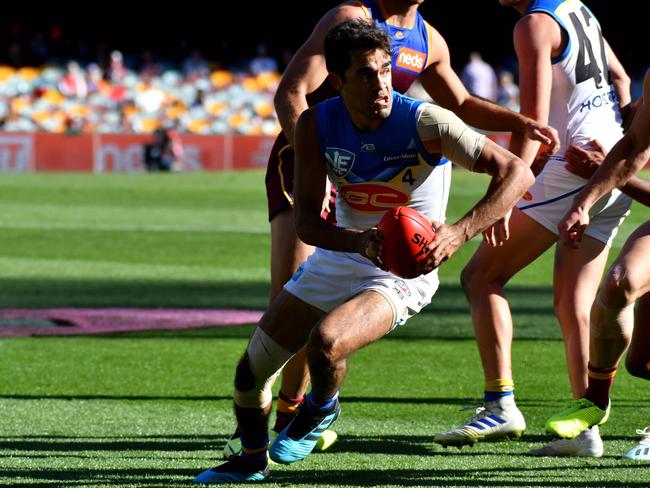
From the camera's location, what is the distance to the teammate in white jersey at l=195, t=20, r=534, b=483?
4.87 metres

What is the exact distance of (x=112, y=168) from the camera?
32312 millimetres

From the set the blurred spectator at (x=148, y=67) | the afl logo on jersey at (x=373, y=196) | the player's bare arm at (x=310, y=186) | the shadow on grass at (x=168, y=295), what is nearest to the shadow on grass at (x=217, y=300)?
the shadow on grass at (x=168, y=295)

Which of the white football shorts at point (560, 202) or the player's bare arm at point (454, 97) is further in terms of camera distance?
the white football shorts at point (560, 202)

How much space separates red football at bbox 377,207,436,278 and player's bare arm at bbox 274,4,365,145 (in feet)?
4.27

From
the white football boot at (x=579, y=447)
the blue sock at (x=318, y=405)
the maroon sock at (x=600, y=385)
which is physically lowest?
the white football boot at (x=579, y=447)

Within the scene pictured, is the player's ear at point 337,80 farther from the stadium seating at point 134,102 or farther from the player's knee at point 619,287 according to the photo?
the stadium seating at point 134,102

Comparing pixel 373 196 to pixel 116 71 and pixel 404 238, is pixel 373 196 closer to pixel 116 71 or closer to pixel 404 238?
pixel 404 238

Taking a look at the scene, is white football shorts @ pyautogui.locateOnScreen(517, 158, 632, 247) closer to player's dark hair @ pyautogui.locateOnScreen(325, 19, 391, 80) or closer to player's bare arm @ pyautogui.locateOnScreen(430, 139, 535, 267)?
player's bare arm @ pyautogui.locateOnScreen(430, 139, 535, 267)

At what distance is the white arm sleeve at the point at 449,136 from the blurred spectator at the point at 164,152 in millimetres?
26873

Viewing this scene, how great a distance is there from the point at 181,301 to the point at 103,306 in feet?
2.62

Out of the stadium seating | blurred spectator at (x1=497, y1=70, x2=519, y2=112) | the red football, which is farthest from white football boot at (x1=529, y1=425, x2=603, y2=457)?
the stadium seating

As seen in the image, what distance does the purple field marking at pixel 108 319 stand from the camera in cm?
1052

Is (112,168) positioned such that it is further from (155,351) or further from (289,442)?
(289,442)

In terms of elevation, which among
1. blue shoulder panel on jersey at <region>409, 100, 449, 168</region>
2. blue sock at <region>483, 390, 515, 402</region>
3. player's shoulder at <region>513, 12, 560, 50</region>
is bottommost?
blue sock at <region>483, 390, 515, 402</region>
